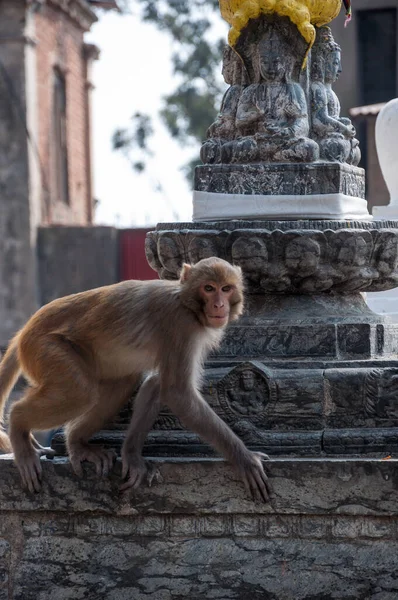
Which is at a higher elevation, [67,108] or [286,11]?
[67,108]

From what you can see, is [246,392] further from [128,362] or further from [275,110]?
[275,110]

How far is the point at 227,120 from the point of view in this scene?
6359 millimetres

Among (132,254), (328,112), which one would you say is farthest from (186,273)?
(132,254)

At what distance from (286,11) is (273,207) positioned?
910 mm

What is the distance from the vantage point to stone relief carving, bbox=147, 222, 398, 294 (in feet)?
19.1

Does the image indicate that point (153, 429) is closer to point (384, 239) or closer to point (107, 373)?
point (107, 373)

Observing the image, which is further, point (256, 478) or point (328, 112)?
point (328, 112)

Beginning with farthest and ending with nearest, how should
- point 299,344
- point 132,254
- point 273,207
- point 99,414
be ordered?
point 132,254 → point 273,207 → point 299,344 → point 99,414

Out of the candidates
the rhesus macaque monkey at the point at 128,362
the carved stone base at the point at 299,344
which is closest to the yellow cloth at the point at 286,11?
the carved stone base at the point at 299,344

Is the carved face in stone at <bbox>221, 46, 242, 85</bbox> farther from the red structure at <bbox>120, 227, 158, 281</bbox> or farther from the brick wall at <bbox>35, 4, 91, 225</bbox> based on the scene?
the brick wall at <bbox>35, 4, 91, 225</bbox>

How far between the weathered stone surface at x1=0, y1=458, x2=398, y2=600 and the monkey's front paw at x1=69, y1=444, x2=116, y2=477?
0.12 feet

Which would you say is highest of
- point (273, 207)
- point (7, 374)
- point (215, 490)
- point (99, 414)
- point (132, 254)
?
point (273, 207)

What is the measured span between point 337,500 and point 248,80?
2.15 m

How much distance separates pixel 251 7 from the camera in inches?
246
